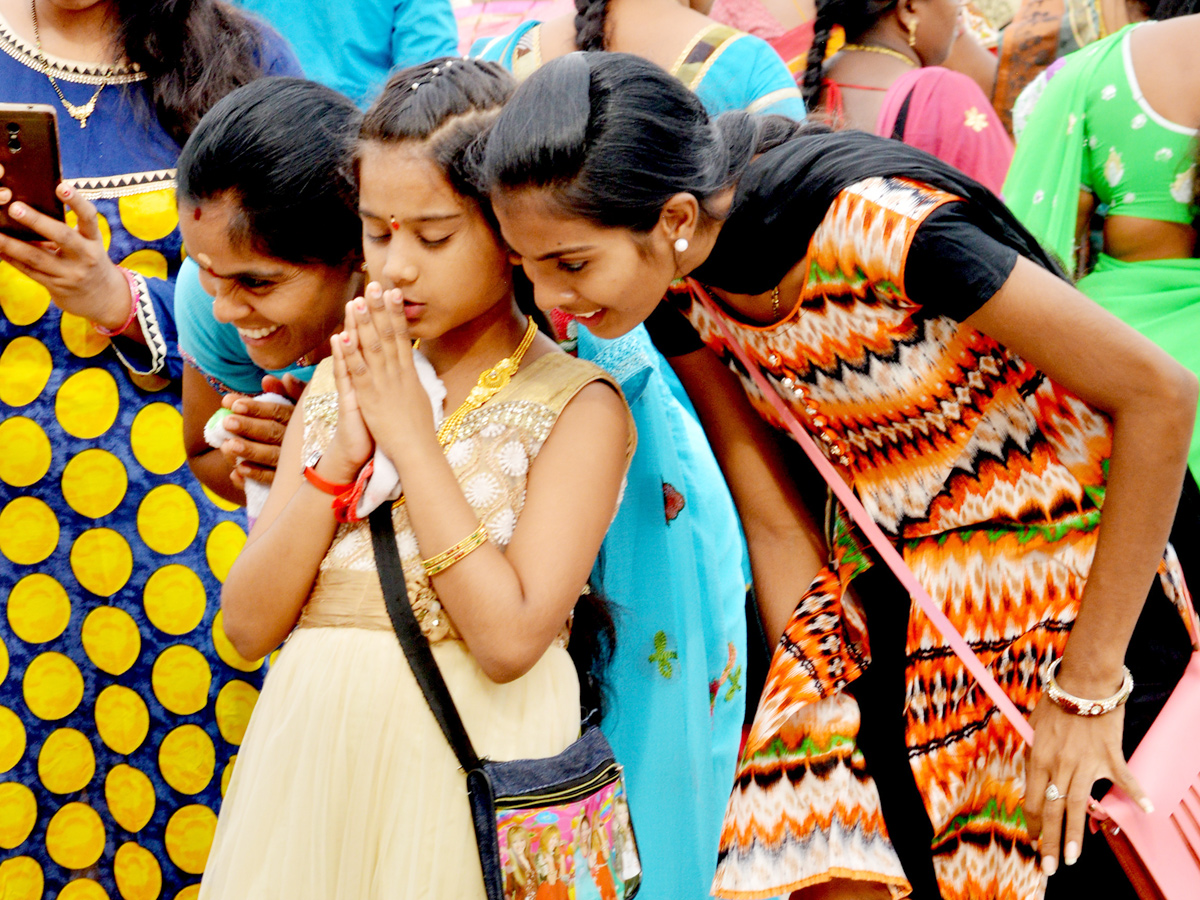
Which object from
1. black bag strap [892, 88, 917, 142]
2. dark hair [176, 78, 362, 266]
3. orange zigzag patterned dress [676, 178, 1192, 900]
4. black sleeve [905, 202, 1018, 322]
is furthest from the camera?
black bag strap [892, 88, 917, 142]

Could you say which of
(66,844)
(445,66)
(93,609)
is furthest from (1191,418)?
(66,844)

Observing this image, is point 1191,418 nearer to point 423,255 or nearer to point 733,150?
point 733,150

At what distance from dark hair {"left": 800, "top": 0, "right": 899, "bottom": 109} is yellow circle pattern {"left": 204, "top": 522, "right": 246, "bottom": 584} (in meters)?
2.08

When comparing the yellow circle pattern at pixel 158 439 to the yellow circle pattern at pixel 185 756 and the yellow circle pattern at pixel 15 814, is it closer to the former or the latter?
the yellow circle pattern at pixel 185 756

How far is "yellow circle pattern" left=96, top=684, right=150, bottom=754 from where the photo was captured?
2.10 m

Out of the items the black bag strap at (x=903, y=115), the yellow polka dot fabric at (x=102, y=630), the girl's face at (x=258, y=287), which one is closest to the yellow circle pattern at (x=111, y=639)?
A: the yellow polka dot fabric at (x=102, y=630)

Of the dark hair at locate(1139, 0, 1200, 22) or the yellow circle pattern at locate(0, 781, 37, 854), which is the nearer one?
the yellow circle pattern at locate(0, 781, 37, 854)

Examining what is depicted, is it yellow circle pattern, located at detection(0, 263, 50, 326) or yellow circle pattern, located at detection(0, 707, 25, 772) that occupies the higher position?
yellow circle pattern, located at detection(0, 263, 50, 326)

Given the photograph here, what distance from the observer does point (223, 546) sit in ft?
6.88

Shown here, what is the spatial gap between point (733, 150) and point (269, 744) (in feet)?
3.32

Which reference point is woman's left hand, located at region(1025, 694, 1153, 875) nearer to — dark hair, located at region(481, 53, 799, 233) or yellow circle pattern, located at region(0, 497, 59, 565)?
dark hair, located at region(481, 53, 799, 233)

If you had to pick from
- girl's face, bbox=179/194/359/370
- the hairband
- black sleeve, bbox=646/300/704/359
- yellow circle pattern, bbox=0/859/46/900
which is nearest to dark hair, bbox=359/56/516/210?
the hairband

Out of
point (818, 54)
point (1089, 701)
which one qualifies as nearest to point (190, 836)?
point (1089, 701)

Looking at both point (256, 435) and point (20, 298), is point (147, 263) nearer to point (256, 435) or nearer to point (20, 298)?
point (20, 298)
